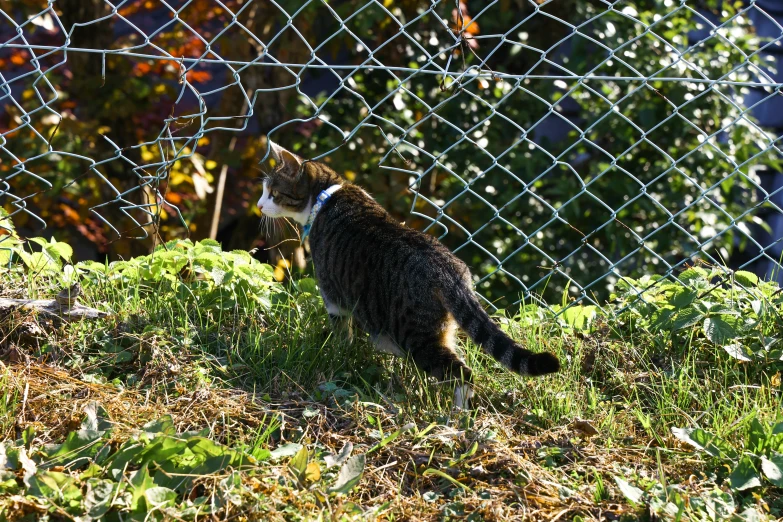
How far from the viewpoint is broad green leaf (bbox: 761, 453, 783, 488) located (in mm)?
2037

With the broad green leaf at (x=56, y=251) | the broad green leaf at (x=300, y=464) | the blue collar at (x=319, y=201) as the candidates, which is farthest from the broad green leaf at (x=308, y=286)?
the broad green leaf at (x=300, y=464)

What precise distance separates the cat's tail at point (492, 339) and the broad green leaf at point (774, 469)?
0.54m

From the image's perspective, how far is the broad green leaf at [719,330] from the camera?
2.65 m

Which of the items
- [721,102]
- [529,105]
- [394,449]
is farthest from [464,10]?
[394,449]

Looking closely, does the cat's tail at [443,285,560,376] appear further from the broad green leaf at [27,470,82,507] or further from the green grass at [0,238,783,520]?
the broad green leaf at [27,470,82,507]

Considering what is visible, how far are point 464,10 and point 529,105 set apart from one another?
0.78 metres

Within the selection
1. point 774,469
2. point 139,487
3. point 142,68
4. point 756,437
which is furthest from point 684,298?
point 142,68

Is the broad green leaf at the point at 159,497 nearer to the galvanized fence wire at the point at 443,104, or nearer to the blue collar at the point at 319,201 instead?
the galvanized fence wire at the point at 443,104

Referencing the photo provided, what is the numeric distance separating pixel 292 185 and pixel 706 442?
1.77m

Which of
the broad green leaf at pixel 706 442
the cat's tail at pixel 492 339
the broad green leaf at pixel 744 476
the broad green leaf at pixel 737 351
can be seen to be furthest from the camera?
the broad green leaf at pixel 737 351

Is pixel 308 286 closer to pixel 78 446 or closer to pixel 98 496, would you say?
pixel 78 446

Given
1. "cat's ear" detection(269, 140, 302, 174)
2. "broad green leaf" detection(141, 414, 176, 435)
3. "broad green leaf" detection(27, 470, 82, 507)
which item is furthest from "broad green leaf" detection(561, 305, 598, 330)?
"broad green leaf" detection(27, 470, 82, 507)

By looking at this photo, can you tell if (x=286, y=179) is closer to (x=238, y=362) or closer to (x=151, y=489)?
(x=238, y=362)

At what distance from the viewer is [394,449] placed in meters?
2.18
